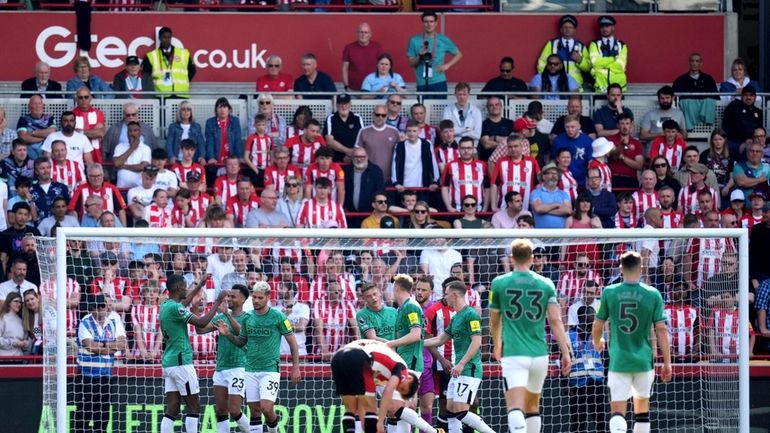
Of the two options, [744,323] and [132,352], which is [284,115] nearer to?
[132,352]

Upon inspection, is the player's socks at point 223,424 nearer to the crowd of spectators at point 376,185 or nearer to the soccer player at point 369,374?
the crowd of spectators at point 376,185

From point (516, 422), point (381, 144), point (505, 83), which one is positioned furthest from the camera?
point (505, 83)

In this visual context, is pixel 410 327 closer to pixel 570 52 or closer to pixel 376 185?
pixel 376 185

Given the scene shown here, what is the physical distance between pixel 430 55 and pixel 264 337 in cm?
714

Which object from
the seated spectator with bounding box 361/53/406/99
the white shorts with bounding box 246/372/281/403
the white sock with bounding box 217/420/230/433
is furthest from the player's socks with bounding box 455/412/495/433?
the seated spectator with bounding box 361/53/406/99

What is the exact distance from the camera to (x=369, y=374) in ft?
45.3

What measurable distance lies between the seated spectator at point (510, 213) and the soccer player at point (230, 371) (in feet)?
13.9

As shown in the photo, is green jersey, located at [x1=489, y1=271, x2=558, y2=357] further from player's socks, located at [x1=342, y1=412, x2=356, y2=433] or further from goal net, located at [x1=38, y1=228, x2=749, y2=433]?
goal net, located at [x1=38, y1=228, x2=749, y2=433]

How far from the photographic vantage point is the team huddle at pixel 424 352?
13273mm

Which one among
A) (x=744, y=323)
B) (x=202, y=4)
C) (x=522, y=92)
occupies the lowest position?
(x=744, y=323)

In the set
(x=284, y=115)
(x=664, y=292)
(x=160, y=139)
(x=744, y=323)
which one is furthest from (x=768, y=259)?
(x=160, y=139)

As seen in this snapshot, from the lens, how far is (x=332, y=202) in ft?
61.8

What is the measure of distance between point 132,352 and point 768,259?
25.8ft

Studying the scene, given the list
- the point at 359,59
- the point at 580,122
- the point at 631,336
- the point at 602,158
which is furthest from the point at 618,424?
the point at 359,59
